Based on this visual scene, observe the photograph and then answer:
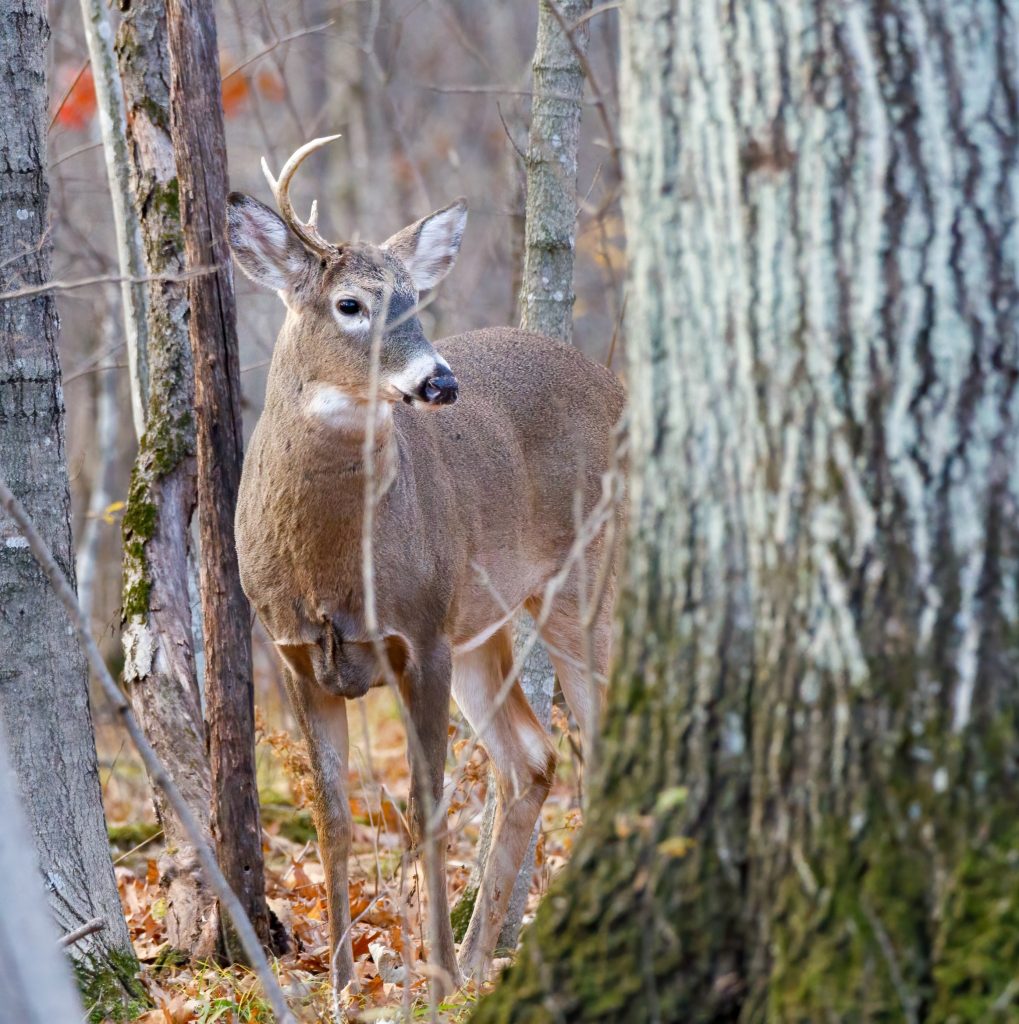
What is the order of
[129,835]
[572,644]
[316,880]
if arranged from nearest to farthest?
[572,644], [316,880], [129,835]

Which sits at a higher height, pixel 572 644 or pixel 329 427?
pixel 329 427

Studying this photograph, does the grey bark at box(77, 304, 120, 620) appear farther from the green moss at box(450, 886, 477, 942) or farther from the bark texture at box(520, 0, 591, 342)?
the green moss at box(450, 886, 477, 942)

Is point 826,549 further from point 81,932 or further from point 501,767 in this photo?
point 501,767

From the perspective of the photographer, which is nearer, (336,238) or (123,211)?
(123,211)

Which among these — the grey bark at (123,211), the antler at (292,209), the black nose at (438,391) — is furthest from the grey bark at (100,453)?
the black nose at (438,391)

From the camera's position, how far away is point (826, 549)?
2.56 metres

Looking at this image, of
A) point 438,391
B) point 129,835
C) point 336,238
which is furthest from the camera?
point 336,238

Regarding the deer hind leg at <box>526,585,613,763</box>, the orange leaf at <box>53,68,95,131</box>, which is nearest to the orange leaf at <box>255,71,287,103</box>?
the orange leaf at <box>53,68,95,131</box>

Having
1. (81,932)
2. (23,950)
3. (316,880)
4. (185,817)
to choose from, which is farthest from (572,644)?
(23,950)

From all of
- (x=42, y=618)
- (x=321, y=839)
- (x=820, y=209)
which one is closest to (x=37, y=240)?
(x=42, y=618)

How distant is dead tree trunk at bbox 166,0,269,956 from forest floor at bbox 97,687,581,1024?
0.40m

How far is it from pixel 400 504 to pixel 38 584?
1.39m

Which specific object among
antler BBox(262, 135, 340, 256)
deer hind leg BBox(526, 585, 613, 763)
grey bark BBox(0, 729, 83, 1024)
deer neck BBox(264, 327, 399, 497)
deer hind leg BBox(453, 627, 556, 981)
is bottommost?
deer hind leg BBox(453, 627, 556, 981)

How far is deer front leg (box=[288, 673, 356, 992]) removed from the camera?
5371 millimetres
